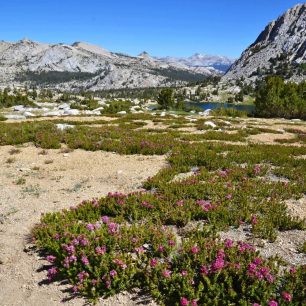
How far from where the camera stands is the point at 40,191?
13906mm

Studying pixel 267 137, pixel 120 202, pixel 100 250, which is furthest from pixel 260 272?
pixel 267 137

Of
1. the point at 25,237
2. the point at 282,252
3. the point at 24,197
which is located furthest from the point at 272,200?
the point at 24,197

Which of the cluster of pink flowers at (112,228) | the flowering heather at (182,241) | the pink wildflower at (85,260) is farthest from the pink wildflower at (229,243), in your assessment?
the pink wildflower at (85,260)

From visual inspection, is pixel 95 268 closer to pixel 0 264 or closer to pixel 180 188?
pixel 0 264

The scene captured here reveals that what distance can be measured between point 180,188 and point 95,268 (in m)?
5.72

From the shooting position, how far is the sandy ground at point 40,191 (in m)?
8.03

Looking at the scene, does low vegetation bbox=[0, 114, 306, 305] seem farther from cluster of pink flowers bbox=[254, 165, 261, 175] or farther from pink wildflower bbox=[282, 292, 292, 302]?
cluster of pink flowers bbox=[254, 165, 261, 175]

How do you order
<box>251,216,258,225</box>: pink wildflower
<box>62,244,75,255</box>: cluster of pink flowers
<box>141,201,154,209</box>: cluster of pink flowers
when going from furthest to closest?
<box>141,201,154,209</box>: cluster of pink flowers
<box>251,216,258,225</box>: pink wildflower
<box>62,244,75,255</box>: cluster of pink flowers

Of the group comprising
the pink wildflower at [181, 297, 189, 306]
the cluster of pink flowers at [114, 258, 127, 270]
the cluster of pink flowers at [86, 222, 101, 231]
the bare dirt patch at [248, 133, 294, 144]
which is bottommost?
the pink wildflower at [181, 297, 189, 306]

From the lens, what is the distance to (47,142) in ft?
71.8

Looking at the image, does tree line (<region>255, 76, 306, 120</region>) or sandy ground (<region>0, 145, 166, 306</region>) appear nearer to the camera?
sandy ground (<region>0, 145, 166, 306</region>)

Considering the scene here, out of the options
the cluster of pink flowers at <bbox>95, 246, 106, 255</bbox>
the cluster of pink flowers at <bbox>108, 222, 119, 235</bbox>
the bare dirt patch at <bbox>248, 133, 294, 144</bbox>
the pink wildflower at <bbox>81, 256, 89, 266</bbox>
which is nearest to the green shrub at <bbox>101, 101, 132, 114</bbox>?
the bare dirt patch at <bbox>248, 133, 294, 144</bbox>

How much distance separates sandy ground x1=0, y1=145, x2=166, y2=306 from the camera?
26.3 ft

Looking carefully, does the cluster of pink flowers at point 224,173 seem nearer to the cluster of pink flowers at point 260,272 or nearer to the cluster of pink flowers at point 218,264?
the cluster of pink flowers at point 218,264
